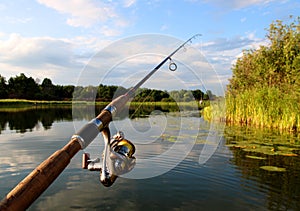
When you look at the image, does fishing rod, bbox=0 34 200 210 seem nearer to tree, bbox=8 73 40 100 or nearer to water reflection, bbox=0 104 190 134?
water reflection, bbox=0 104 190 134

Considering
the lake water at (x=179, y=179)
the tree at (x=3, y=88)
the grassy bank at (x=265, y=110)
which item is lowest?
the lake water at (x=179, y=179)

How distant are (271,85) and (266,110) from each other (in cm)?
730

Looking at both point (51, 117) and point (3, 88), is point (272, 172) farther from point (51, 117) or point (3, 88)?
point (3, 88)

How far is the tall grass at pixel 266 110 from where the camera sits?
47.0 ft

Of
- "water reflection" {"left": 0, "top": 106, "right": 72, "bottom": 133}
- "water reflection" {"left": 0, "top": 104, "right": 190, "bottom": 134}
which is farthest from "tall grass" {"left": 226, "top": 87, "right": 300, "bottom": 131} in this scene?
"water reflection" {"left": 0, "top": 106, "right": 72, "bottom": 133}

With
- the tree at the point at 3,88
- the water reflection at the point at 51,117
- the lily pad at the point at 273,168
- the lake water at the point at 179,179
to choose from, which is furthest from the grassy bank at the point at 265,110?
the tree at the point at 3,88

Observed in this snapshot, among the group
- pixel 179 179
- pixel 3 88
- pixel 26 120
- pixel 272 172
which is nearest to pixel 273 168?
pixel 272 172

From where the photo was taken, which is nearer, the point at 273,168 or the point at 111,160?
the point at 111,160

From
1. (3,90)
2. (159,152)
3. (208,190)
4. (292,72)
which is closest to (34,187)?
(208,190)

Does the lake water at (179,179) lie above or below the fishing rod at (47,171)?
below

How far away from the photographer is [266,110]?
15.8 m

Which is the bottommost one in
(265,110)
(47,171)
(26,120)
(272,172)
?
(272,172)

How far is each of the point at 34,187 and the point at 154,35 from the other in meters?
3.23

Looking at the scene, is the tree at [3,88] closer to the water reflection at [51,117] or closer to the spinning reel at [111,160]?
the water reflection at [51,117]
